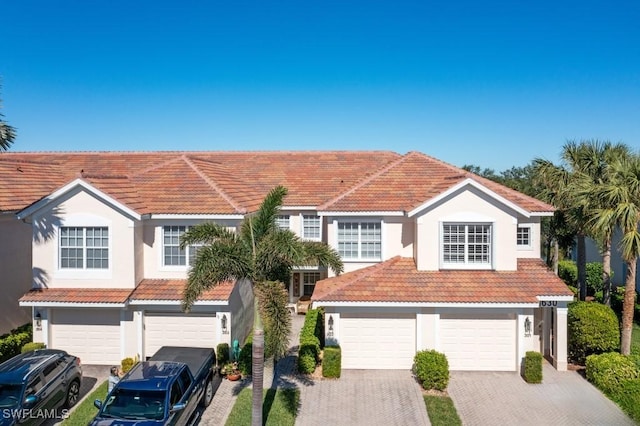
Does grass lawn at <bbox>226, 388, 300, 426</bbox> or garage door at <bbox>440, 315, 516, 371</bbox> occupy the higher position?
garage door at <bbox>440, 315, 516, 371</bbox>

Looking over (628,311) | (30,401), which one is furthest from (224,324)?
(628,311)

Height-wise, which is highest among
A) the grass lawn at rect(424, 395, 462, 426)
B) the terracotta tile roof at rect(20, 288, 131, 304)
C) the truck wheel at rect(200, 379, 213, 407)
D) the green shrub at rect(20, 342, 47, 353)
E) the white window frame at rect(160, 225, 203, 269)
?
the white window frame at rect(160, 225, 203, 269)

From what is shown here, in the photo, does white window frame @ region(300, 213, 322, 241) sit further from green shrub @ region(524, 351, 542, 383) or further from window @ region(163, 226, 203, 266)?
green shrub @ region(524, 351, 542, 383)

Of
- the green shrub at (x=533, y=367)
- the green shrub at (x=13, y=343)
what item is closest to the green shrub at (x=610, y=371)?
the green shrub at (x=533, y=367)

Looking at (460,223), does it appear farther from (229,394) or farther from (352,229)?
(229,394)

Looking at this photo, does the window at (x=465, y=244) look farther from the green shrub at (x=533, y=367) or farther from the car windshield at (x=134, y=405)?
the car windshield at (x=134, y=405)

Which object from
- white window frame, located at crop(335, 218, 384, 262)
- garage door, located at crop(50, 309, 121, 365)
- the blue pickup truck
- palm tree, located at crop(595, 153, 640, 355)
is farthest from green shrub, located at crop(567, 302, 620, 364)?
garage door, located at crop(50, 309, 121, 365)
